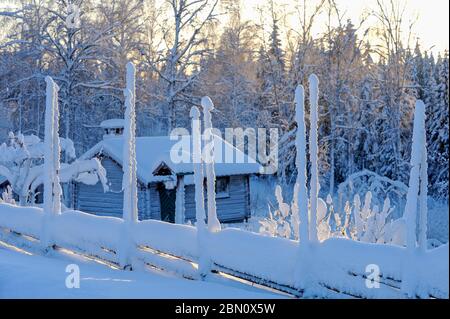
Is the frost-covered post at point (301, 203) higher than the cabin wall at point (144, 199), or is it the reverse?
the frost-covered post at point (301, 203)

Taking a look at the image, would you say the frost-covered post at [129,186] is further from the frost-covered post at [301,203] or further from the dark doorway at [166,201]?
the dark doorway at [166,201]

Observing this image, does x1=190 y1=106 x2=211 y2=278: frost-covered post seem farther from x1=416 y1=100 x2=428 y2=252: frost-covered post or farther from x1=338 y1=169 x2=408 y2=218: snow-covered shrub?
x1=338 y1=169 x2=408 y2=218: snow-covered shrub

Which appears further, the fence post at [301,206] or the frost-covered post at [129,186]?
the frost-covered post at [129,186]

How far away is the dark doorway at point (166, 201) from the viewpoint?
67.5 feet

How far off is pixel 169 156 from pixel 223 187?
3352 mm

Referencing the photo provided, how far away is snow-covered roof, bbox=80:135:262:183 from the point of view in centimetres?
1942

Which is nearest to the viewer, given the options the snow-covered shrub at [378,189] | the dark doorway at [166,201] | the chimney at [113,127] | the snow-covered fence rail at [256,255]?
the snow-covered fence rail at [256,255]

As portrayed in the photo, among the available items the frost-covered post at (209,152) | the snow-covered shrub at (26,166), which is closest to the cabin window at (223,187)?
the snow-covered shrub at (26,166)

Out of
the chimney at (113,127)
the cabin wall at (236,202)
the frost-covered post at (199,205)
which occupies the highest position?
the chimney at (113,127)

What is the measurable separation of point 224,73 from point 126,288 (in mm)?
21813

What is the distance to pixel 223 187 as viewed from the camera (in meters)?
22.0

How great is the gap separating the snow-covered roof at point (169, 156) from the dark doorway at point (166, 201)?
103cm

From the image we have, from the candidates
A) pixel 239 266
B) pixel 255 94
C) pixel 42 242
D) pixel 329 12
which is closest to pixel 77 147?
pixel 255 94

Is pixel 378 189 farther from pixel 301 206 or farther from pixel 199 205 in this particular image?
pixel 301 206
